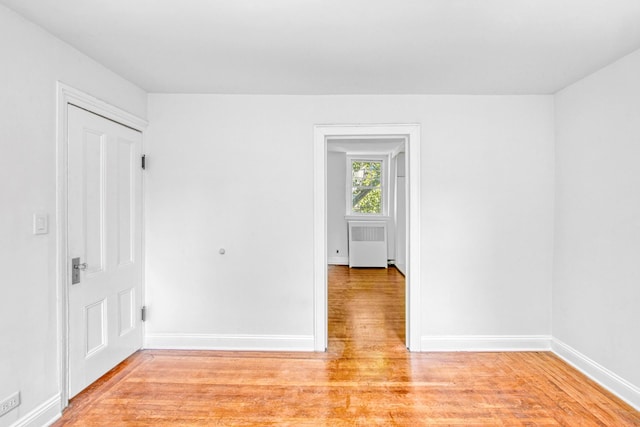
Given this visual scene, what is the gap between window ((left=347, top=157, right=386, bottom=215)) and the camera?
701 cm

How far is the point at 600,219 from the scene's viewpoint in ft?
8.01

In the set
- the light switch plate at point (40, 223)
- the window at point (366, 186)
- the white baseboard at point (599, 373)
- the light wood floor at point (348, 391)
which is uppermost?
the window at point (366, 186)

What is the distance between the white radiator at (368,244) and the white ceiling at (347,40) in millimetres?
4127

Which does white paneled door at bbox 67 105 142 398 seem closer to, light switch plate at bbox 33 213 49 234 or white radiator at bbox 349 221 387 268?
light switch plate at bbox 33 213 49 234

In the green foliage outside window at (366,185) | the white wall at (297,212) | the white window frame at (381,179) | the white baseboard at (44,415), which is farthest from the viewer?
the green foliage outside window at (366,185)

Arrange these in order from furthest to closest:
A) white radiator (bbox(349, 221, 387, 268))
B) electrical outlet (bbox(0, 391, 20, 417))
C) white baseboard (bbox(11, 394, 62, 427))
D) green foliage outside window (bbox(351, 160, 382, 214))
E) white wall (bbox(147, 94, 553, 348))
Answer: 1. green foliage outside window (bbox(351, 160, 382, 214))
2. white radiator (bbox(349, 221, 387, 268))
3. white wall (bbox(147, 94, 553, 348))
4. white baseboard (bbox(11, 394, 62, 427))
5. electrical outlet (bbox(0, 391, 20, 417))

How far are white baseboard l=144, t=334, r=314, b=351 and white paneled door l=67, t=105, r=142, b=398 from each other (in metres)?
0.20

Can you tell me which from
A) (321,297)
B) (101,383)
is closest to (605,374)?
(321,297)

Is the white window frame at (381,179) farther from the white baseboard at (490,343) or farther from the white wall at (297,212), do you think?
Answer: the white baseboard at (490,343)

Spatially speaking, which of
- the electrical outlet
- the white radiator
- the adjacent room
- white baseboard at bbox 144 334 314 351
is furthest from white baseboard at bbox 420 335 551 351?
the white radiator

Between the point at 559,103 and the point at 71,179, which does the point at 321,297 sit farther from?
the point at 559,103

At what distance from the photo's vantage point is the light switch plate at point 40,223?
1.87 metres

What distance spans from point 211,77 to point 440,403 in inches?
113

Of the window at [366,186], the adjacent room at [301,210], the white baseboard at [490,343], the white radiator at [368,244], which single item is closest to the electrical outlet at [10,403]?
the adjacent room at [301,210]
